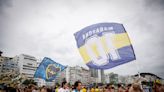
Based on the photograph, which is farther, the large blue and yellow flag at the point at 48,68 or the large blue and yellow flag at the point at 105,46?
the large blue and yellow flag at the point at 48,68

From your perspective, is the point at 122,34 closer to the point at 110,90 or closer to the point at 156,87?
the point at 156,87

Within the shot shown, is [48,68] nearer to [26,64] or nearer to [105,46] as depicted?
[105,46]

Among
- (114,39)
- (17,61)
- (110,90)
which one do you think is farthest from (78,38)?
(17,61)

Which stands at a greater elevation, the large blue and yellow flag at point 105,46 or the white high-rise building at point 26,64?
the white high-rise building at point 26,64

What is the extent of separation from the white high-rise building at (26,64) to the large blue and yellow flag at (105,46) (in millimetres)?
130408

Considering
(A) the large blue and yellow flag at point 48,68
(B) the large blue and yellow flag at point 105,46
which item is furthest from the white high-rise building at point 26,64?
(B) the large blue and yellow flag at point 105,46

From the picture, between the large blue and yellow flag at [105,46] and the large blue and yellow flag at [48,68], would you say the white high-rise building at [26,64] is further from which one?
the large blue and yellow flag at [105,46]

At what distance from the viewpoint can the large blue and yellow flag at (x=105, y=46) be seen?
25.1 ft

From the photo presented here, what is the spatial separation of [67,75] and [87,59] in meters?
163

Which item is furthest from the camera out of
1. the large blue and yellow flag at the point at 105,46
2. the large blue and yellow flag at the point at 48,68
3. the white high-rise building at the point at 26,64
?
the white high-rise building at the point at 26,64

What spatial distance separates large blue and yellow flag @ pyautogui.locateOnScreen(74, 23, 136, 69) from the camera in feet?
25.1

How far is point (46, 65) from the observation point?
15930 mm

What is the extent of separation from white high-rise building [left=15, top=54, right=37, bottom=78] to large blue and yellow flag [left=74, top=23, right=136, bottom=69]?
428ft

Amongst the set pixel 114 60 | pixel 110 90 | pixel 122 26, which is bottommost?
pixel 110 90
